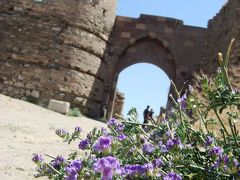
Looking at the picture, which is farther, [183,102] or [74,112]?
[74,112]

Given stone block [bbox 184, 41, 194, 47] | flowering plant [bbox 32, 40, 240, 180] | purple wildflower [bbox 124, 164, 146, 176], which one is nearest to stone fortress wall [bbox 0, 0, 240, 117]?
stone block [bbox 184, 41, 194, 47]

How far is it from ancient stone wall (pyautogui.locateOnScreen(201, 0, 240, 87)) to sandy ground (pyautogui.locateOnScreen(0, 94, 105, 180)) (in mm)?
5224

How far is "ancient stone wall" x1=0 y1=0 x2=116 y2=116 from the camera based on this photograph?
12.0 m

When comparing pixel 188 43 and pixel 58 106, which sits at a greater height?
pixel 188 43

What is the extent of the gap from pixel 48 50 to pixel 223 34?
18.2 feet

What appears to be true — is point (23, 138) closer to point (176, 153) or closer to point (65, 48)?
point (176, 153)

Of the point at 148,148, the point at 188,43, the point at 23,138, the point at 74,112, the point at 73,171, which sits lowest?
the point at 23,138

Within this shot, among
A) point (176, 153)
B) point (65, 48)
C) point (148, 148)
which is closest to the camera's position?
point (176, 153)

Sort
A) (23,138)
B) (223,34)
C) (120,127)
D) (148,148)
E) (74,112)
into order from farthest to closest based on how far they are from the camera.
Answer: (223,34) < (74,112) < (23,138) < (120,127) < (148,148)

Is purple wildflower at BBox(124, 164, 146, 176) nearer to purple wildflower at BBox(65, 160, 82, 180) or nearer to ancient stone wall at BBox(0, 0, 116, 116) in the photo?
purple wildflower at BBox(65, 160, 82, 180)

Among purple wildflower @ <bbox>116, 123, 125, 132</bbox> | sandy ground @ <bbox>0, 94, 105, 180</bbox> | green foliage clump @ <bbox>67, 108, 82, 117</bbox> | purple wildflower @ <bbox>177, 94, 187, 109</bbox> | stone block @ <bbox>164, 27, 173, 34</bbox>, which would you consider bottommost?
sandy ground @ <bbox>0, 94, 105, 180</bbox>

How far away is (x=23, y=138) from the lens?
21.0 feet

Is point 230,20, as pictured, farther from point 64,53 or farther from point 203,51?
point 64,53

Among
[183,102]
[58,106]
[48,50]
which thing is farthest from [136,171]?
[48,50]
